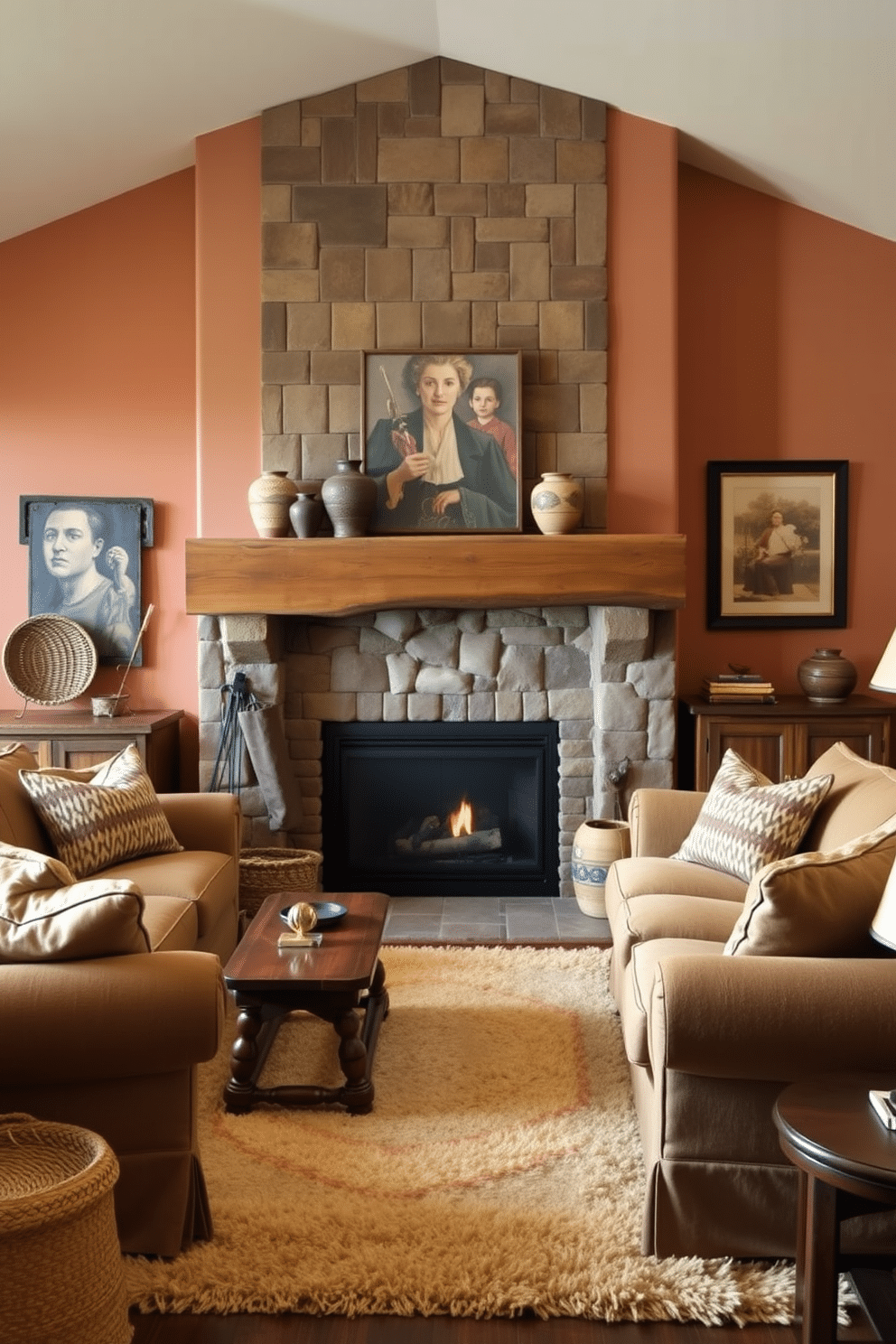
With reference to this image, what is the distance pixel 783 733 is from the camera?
4973 millimetres

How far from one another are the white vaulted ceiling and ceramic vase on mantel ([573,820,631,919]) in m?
2.81

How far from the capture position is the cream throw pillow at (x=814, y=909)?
2.45 metres

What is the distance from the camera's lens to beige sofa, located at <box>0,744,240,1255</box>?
7.57ft

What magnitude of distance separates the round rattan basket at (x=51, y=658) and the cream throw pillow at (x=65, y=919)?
9.65 feet

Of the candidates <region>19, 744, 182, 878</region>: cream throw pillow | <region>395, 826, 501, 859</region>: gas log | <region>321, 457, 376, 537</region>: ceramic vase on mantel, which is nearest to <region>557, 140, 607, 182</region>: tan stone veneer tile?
<region>321, 457, 376, 537</region>: ceramic vase on mantel

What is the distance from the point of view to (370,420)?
16.5 feet

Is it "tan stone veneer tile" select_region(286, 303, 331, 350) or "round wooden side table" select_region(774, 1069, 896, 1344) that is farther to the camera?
"tan stone veneer tile" select_region(286, 303, 331, 350)

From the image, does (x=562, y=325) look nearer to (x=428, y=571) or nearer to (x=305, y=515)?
(x=428, y=571)

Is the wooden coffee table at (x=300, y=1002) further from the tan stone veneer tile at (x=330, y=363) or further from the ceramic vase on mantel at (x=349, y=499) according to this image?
the tan stone veneer tile at (x=330, y=363)

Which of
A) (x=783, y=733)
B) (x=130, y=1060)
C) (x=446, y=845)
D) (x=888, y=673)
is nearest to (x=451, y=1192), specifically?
(x=130, y=1060)

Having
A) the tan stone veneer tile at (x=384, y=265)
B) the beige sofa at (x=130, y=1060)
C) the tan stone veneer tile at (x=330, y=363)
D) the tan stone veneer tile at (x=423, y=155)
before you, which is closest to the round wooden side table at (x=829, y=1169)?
the beige sofa at (x=130, y=1060)

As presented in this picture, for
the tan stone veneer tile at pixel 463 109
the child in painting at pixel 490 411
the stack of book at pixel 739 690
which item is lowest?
the stack of book at pixel 739 690

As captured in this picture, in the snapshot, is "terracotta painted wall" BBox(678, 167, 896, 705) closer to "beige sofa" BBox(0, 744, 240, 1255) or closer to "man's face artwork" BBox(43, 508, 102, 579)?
"man's face artwork" BBox(43, 508, 102, 579)

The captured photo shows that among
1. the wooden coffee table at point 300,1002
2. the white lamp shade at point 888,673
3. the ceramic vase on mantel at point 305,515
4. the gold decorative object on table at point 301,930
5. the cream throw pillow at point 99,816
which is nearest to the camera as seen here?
the white lamp shade at point 888,673
